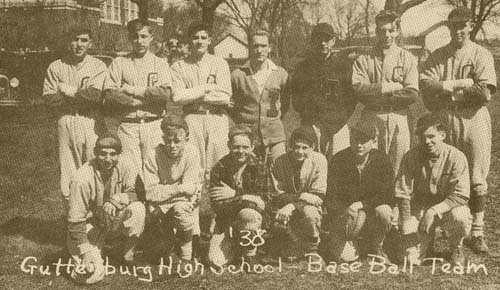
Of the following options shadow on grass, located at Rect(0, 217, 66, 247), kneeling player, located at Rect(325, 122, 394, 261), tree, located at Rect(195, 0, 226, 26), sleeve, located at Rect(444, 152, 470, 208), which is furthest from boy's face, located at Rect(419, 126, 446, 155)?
tree, located at Rect(195, 0, 226, 26)

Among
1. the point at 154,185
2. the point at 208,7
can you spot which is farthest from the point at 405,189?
the point at 208,7

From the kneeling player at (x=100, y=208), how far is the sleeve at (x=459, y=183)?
2.58 metres

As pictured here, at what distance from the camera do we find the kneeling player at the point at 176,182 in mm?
4492

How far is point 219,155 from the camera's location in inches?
202

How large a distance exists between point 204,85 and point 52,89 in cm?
142

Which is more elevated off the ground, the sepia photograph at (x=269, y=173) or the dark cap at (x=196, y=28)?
the dark cap at (x=196, y=28)

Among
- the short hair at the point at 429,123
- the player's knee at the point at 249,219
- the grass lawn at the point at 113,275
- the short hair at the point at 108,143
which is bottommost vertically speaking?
the grass lawn at the point at 113,275

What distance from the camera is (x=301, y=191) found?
461 centimetres

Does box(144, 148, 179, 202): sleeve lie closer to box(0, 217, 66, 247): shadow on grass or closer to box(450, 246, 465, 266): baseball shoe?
box(0, 217, 66, 247): shadow on grass

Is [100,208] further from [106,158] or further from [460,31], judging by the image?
[460,31]

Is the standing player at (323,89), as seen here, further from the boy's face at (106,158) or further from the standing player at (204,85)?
the boy's face at (106,158)

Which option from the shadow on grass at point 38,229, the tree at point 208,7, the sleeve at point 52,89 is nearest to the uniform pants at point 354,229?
the shadow on grass at point 38,229

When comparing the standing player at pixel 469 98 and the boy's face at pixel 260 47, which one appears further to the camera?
the boy's face at pixel 260 47

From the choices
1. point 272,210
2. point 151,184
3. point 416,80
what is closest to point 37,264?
point 151,184
